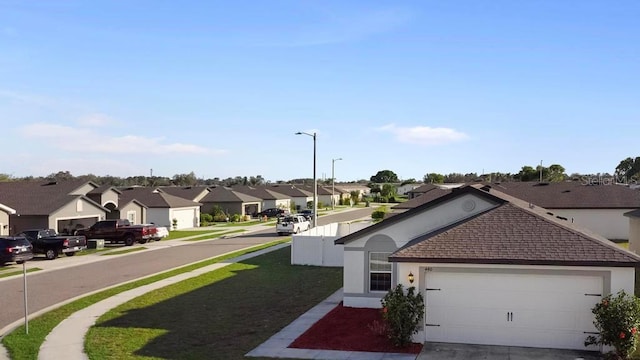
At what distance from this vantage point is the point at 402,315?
14.4 metres

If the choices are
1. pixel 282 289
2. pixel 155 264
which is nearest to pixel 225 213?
pixel 155 264

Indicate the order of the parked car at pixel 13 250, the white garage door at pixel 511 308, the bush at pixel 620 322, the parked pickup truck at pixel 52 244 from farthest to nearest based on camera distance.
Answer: the parked pickup truck at pixel 52 244, the parked car at pixel 13 250, the white garage door at pixel 511 308, the bush at pixel 620 322

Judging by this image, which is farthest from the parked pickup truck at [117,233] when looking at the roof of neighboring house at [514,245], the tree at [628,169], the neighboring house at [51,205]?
the tree at [628,169]

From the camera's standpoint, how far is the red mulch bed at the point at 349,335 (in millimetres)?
14527

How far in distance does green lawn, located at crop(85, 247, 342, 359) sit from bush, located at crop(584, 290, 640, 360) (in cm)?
855

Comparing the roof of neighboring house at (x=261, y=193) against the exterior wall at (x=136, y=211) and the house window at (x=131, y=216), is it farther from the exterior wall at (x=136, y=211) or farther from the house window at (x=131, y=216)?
the house window at (x=131, y=216)

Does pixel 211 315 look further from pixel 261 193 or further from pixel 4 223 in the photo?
pixel 261 193

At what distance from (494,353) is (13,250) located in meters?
26.5

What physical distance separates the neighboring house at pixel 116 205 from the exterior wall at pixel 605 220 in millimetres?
35996

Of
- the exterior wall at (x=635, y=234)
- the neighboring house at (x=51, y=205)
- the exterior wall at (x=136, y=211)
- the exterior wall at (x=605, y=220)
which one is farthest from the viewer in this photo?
the exterior wall at (x=136, y=211)

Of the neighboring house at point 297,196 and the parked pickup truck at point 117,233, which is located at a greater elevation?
the neighboring house at point 297,196

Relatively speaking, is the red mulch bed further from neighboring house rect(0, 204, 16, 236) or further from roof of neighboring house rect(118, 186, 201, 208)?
roof of neighboring house rect(118, 186, 201, 208)

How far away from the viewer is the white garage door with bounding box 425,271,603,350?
14195 millimetres

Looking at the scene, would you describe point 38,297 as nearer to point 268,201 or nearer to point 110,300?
point 110,300
